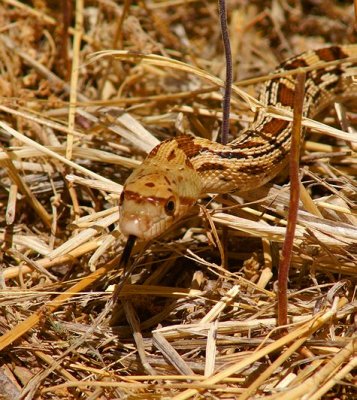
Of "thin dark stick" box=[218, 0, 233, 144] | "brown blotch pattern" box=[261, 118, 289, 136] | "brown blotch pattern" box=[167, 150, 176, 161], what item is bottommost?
"brown blotch pattern" box=[167, 150, 176, 161]

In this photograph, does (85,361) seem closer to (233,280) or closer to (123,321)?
(123,321)

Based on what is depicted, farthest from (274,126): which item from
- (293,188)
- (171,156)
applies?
(293,188)

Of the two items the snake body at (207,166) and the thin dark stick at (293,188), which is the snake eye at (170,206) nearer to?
the snake body at (207,166)

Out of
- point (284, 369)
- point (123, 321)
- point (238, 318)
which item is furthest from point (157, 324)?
point (284, 369)

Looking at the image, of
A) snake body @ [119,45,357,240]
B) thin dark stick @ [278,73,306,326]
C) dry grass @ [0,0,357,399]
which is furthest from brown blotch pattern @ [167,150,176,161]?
thin dark stick @ [278,73,306,326]

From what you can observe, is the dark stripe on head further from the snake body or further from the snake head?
the snake head

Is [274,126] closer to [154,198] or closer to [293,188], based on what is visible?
[154,198]
